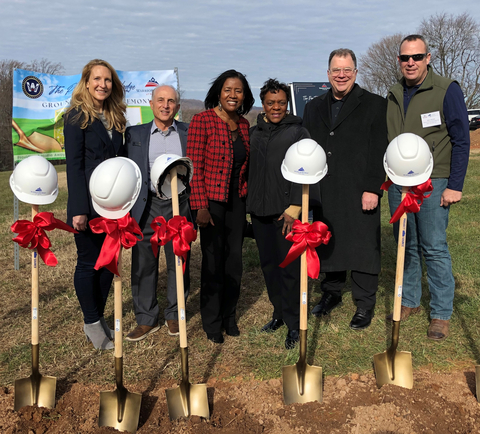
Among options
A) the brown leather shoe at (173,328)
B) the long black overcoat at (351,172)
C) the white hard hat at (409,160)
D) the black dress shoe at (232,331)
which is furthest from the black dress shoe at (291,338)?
the white hard hat at (409,160)

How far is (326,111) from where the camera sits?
3.69 m

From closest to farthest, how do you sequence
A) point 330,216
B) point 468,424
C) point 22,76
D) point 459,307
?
point 468,424
point 330,216
point 459,307
point 22,76

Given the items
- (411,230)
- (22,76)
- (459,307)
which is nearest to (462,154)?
(411,230)

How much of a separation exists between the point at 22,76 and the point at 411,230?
5039 millimetres

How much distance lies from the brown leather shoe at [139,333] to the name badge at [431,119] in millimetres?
2820

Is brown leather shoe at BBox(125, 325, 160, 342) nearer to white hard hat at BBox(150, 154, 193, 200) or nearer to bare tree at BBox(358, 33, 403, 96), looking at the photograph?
white hard hat at BBox(150, 154, 193, 200)

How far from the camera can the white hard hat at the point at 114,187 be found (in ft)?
7.63

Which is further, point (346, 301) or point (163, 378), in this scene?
point (346, 301)

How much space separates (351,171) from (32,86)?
14.5ft

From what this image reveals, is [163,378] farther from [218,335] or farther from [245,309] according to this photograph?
[245,309]

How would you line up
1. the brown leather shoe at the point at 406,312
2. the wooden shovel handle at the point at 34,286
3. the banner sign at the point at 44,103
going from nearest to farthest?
the wooden shovel handle at the point at 34,286, the brown leather shoe at the point at 406,312, the banner sign at the point at 44,103

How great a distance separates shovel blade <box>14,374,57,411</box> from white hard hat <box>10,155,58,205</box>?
3.74ft

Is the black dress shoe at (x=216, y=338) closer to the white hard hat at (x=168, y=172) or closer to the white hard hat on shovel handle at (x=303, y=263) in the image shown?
the white hard hat on shovel handle at (x=303, y=263)

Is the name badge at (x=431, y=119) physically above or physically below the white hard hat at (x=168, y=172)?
above
